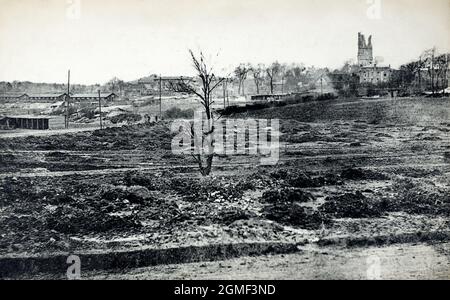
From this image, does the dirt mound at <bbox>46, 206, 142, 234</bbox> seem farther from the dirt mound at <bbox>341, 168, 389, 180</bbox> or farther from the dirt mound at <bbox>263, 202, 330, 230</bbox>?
the dirt mound at <bbox>341, 168, 389, 180</bbox>

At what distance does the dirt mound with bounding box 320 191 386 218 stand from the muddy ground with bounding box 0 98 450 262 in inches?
1.3

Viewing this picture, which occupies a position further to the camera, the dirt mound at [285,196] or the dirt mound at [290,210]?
the dirt mound at [285,196]

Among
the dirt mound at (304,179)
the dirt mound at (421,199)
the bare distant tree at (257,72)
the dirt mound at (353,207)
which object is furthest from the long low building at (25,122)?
the bare distant tree at (257,72)

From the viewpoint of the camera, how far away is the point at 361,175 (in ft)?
53.1

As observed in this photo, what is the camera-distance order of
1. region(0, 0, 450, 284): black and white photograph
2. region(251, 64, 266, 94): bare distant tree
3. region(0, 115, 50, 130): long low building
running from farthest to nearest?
region(251, 64, 266, 94): bare distant tree → region(0, 115, 50, 130): long low building → region(0, 0, 450, 284): black and white photograph

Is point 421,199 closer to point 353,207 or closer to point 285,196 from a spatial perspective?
point 353,207

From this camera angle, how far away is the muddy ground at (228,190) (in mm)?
11422

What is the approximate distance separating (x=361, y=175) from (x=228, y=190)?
19.8ft

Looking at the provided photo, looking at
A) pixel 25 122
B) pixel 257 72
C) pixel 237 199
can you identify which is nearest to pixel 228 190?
pixel 237 199

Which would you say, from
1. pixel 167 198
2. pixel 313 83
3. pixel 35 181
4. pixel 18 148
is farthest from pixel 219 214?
pixel 313 83

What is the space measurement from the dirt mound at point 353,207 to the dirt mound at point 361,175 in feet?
8.95

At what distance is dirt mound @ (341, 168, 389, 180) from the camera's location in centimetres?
1611

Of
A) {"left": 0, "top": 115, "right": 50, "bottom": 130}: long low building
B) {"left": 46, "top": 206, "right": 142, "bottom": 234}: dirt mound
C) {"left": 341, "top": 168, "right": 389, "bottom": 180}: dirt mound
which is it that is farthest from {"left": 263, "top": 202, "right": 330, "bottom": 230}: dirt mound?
{"left": 0, "top": 115, "right": 50, "bottom": 130}: long low building

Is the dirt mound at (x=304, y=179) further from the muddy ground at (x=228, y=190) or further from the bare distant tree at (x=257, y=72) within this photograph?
the bare distant tree at (x=257, y=72)
